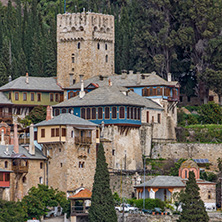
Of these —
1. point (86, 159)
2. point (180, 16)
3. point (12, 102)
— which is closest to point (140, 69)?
point (180, 16)

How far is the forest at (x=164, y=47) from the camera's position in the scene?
132625 mm

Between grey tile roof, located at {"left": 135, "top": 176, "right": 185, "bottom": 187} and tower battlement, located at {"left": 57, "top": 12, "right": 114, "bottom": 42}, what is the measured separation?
26.9 meters

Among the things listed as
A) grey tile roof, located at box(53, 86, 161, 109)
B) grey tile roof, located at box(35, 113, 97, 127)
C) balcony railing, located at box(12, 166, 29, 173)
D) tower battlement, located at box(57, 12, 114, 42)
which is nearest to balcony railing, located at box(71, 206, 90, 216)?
balcony railing, located at box(12, 166, 29, 173)

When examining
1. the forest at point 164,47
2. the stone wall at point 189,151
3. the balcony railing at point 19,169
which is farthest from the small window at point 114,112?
the forest at point 164,47

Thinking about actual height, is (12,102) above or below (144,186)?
above

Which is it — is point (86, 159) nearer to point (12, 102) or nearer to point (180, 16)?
point (12, 102)

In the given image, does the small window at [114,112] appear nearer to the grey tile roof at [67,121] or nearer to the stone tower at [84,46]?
the grey tile roof at [67,121]

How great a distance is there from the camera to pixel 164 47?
135m

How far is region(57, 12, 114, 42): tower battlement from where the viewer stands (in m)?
131

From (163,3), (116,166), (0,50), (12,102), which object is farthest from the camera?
(0,50)

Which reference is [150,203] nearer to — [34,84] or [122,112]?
[122,112]

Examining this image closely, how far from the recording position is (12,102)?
126312 mm

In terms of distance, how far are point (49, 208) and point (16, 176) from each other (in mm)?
4578

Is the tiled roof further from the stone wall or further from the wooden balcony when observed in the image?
the stone wall
